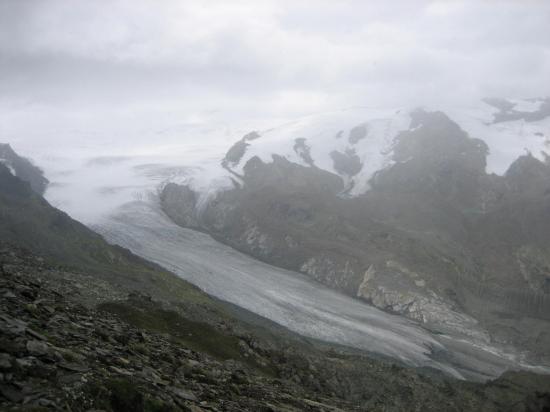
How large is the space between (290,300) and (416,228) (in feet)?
214

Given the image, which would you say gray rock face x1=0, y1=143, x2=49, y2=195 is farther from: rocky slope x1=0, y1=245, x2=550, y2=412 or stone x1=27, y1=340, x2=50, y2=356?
stone x1=27, y1=340, x2=50, y2=356

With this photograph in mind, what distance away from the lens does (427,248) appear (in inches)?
5551

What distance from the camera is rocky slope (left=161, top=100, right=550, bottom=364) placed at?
121500mm

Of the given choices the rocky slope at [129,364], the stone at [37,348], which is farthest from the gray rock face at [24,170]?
the stone at [37,348]

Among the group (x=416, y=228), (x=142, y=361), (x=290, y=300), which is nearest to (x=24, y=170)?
(x=290, y=300)

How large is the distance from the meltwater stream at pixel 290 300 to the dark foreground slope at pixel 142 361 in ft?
66.1

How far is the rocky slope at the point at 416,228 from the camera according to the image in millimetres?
121500

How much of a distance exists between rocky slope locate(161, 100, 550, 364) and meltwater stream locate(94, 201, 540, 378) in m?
→ 10.3

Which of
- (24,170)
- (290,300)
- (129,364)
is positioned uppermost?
(24,170)

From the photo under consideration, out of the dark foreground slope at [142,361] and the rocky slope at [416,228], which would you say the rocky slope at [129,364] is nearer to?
the dark foreground slope at [142,361]

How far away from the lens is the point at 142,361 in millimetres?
17188

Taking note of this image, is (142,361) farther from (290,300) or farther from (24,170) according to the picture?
(24,170)

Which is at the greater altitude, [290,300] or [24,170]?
[24,170]

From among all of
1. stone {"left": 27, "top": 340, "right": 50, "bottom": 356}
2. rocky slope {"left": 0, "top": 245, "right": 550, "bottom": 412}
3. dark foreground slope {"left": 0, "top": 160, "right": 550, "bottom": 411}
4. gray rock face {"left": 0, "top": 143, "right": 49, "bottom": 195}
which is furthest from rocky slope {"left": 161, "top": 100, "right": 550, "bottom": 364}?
stone {"left": 27, "top": 340, "right": 50, "bottom": 356}
